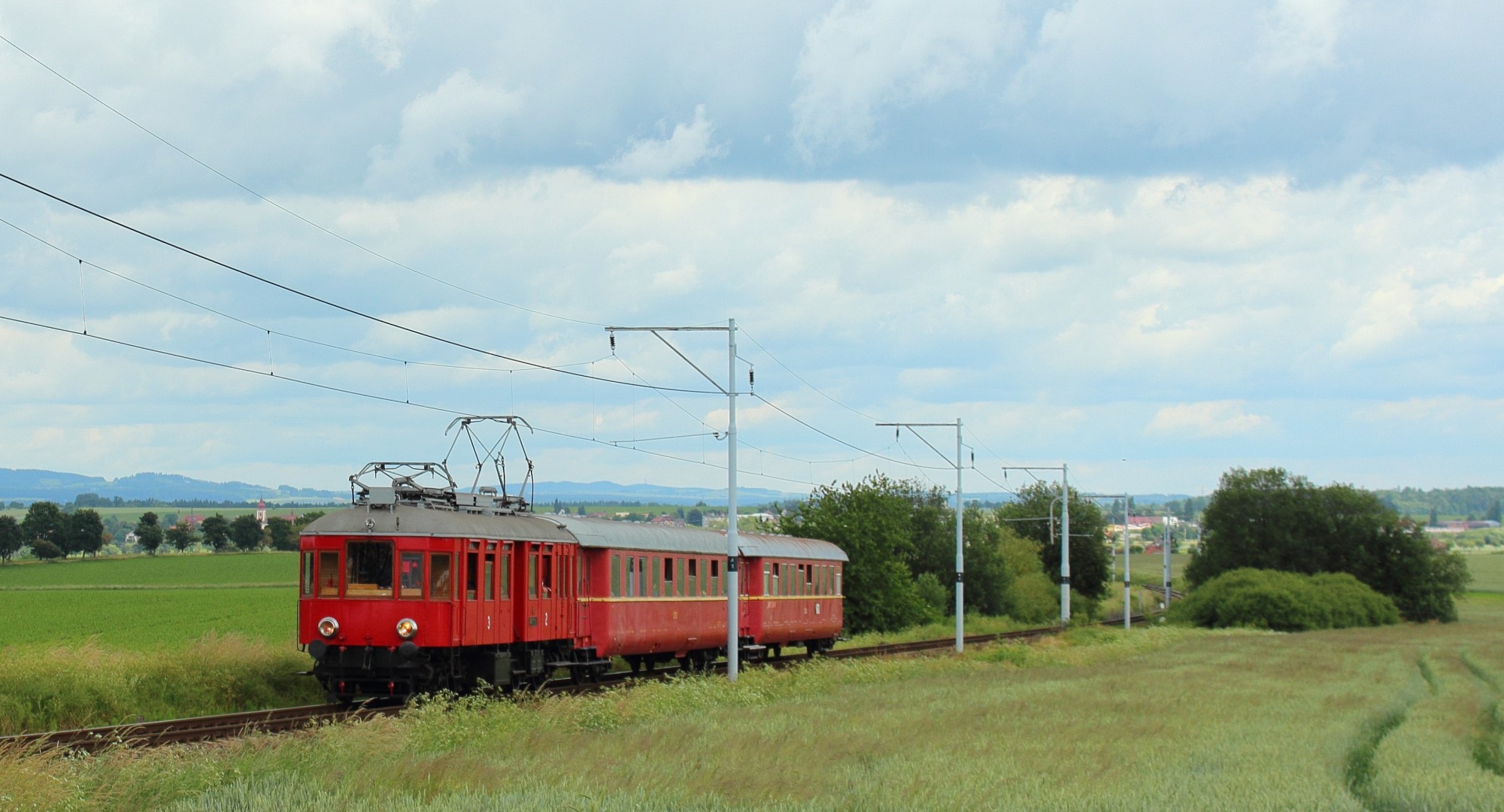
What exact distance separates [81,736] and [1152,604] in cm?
11395

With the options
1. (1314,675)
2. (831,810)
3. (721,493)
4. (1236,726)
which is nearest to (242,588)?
(721,493)

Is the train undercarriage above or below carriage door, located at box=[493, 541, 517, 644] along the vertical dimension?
below

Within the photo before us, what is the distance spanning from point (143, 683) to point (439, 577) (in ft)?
18.0

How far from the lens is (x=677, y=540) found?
35.5m

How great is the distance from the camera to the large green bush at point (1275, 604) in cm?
8450

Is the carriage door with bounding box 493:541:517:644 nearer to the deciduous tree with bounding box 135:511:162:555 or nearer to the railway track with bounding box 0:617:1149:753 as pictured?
the railway track with bounding box 0:617:1149:753

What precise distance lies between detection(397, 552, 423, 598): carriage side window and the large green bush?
68.6 m

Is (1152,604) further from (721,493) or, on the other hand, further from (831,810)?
(831,810)

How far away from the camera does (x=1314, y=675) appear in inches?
1629

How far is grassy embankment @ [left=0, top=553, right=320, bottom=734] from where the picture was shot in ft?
75.7

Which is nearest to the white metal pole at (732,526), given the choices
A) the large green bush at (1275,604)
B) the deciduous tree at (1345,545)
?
the large green bush at (1275,604)

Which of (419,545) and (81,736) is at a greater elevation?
(419,545)

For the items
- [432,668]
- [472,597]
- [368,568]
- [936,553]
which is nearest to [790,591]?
[472,597]

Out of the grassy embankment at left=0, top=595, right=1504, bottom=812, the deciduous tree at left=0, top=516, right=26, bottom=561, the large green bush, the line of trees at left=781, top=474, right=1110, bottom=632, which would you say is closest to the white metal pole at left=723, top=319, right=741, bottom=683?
the grassy embankment at left=0, top=595, right=1504, bottom=812
